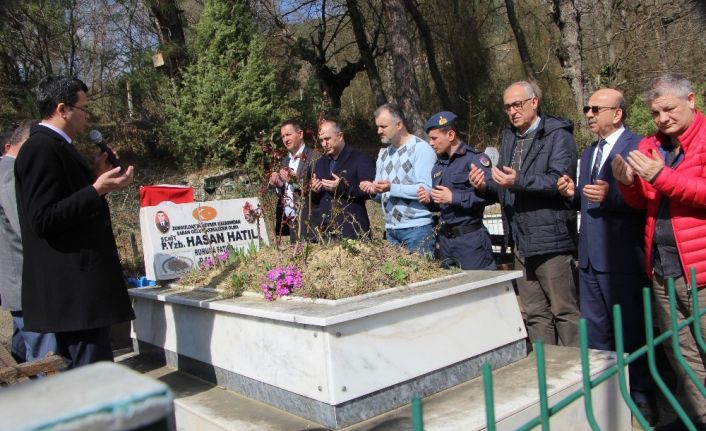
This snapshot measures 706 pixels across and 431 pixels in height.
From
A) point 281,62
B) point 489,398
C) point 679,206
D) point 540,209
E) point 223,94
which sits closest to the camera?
point 489,398

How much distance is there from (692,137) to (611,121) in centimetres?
60

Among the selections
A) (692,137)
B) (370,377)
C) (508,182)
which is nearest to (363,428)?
(370,377)

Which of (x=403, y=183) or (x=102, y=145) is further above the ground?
(x=102, y=145)

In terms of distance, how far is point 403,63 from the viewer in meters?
12.1

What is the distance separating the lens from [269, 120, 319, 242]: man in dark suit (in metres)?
4.27

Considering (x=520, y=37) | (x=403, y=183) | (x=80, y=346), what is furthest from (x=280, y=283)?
(x=520, y=37)

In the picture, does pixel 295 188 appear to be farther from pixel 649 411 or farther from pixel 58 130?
pixel 649 411

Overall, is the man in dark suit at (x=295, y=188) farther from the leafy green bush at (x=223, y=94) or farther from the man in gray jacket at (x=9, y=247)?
the leafy green bush at (x=223, y=94)

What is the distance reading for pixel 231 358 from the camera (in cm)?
315

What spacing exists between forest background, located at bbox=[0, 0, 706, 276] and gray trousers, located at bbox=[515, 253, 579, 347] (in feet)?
22.3

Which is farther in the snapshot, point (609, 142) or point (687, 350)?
point (609, 142)

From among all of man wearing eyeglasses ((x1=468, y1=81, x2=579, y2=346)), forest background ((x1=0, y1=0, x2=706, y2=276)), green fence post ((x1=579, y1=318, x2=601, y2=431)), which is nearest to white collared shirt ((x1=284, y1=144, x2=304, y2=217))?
man wearing eyeglasses ((x1=468, y1=81, x2=579, y2=346))

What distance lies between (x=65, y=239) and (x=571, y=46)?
1061 cm

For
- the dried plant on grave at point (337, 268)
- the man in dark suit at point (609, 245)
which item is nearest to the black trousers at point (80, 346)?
the dried plant on grave at point (337, 268)
